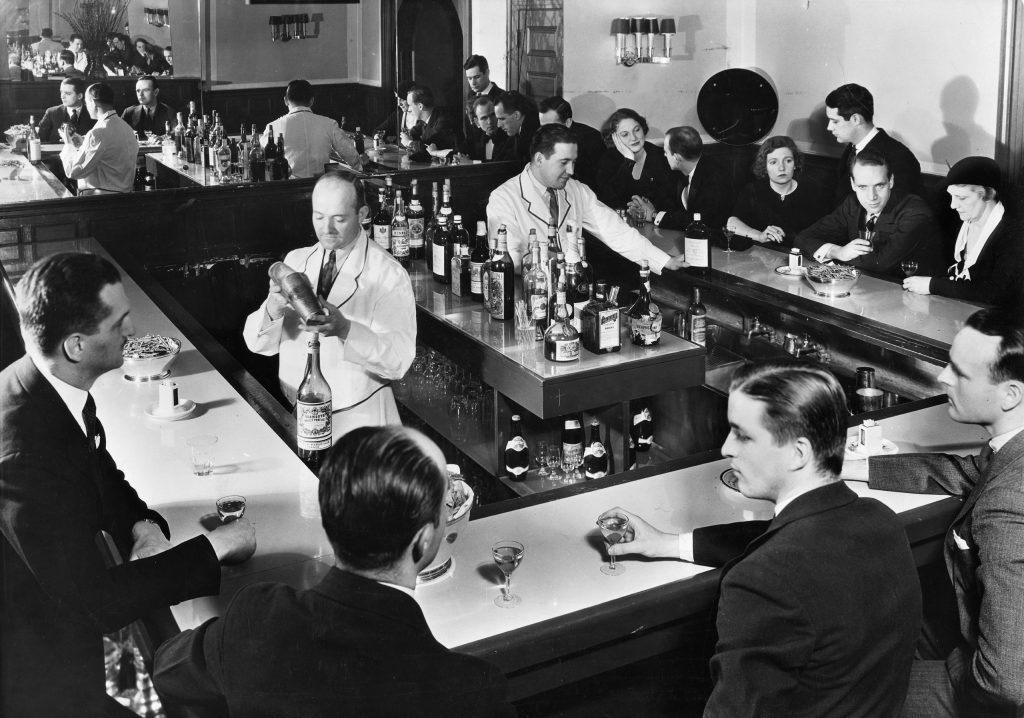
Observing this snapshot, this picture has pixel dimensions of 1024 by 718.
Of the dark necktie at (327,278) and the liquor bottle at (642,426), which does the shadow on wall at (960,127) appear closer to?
the liquor bottle at (642,426)

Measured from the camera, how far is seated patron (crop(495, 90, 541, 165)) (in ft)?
19.2

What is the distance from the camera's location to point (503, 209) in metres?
4.30

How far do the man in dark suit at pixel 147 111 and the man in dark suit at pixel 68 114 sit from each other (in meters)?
0.24

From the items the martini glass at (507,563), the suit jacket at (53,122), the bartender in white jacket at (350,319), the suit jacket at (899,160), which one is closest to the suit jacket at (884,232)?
the suit jacket at (899,160)

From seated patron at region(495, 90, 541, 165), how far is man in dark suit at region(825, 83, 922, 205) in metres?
1.64

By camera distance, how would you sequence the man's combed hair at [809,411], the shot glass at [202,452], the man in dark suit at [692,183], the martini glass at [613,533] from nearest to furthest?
the man's combed hair at [809,411], the martini glass at [613,533], the shot glass at [202,452], the man in dark suit at [692,183]

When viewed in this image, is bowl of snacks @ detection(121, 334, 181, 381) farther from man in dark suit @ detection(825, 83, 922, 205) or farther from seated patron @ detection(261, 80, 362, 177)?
man in dark suit @ detection(825, 83, 922, 205)

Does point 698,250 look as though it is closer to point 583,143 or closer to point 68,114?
point 583,143

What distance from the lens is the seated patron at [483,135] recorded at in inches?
237

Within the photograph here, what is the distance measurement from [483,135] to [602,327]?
3.19 meters

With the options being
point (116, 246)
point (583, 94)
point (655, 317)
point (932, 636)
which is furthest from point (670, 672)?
point (583, 94)

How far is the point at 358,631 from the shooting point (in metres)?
1.23

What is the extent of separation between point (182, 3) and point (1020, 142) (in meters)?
4.15

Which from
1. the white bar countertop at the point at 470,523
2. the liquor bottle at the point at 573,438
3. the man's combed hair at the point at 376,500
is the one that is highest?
the man's combed hair at the point at 376,500
